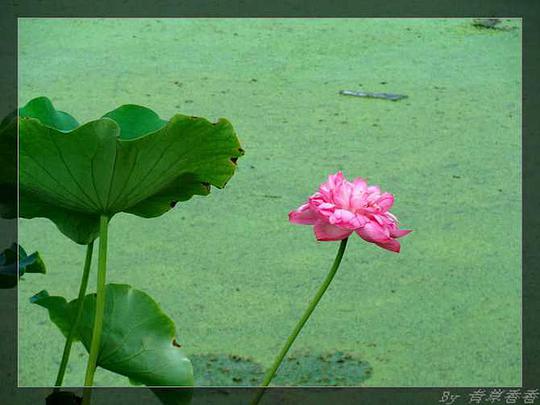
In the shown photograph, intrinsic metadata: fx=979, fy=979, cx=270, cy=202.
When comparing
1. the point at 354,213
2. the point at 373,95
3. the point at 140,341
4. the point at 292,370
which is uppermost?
the point at 354,213

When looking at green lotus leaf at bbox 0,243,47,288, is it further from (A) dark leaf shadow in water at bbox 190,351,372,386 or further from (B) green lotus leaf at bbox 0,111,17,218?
(A) dark leaf shadow in water at bbox 190,351,372,386

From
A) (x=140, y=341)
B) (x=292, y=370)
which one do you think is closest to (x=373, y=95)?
(x=292, y=370)

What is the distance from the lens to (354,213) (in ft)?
3.14

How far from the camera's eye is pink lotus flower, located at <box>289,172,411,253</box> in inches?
37.2

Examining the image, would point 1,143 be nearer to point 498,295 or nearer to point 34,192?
point 34,192

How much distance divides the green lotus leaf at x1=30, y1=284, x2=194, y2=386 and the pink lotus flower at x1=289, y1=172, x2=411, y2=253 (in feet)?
0.72

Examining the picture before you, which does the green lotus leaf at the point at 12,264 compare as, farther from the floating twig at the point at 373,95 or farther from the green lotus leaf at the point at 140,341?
the floating twig at the point at 373,95

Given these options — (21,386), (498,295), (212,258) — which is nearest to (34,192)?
(21,386)

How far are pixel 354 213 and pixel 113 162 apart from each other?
0.79ft

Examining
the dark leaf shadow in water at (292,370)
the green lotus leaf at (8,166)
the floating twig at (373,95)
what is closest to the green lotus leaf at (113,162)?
the green lotus leaf at (8,166)

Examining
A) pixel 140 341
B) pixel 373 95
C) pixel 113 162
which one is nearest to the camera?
pixel 113 162

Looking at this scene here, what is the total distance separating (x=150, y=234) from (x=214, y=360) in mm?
445

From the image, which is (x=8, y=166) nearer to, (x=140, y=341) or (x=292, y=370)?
(x=140, y=341)

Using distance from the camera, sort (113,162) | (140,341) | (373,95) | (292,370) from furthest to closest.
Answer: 1. (373,95)
2. (292,370)
3. (140,341)
4. (113,162)
